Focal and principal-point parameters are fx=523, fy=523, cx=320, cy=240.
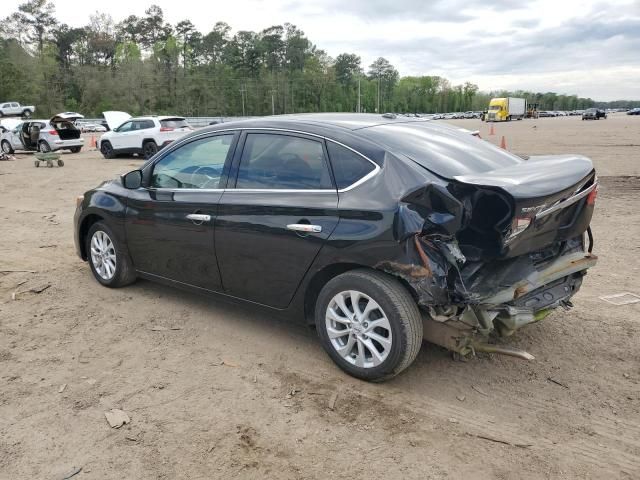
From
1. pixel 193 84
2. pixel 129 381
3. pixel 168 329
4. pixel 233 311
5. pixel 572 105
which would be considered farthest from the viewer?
pixel 572 105

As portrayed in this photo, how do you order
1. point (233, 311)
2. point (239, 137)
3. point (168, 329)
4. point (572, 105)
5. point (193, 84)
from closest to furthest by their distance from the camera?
point (239, 137) → point (168, 329) → point (233, 311) → point (193, 84) → point (572, 105)

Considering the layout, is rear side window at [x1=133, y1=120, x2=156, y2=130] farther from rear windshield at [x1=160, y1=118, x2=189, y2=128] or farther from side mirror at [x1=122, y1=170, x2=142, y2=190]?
side mirror at [x1=122, y1=170, x2=142, y2=190]

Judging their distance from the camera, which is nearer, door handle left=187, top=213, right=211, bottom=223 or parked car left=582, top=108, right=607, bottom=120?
door handle left=187, top=213, right=211, bottom=223

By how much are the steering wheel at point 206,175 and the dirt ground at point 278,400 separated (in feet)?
3.87

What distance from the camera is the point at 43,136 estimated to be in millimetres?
21094

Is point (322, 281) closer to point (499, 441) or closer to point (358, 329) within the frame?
point (358, 329)

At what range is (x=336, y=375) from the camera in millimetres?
3580

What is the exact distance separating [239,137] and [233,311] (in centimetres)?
158

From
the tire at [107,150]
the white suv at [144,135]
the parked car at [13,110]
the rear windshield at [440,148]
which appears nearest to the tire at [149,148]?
the white suv at [144,135]

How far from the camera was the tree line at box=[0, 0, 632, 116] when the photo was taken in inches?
3076

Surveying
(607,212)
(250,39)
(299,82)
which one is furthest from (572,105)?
(607,212)

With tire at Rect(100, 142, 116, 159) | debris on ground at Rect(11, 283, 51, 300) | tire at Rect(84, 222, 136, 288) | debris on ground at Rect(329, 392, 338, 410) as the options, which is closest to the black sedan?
debris on ground at Rect(329, 392, 338, 410)

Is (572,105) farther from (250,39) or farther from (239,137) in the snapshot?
(239,137)

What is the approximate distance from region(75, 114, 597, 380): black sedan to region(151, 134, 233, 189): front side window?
0.02 m
